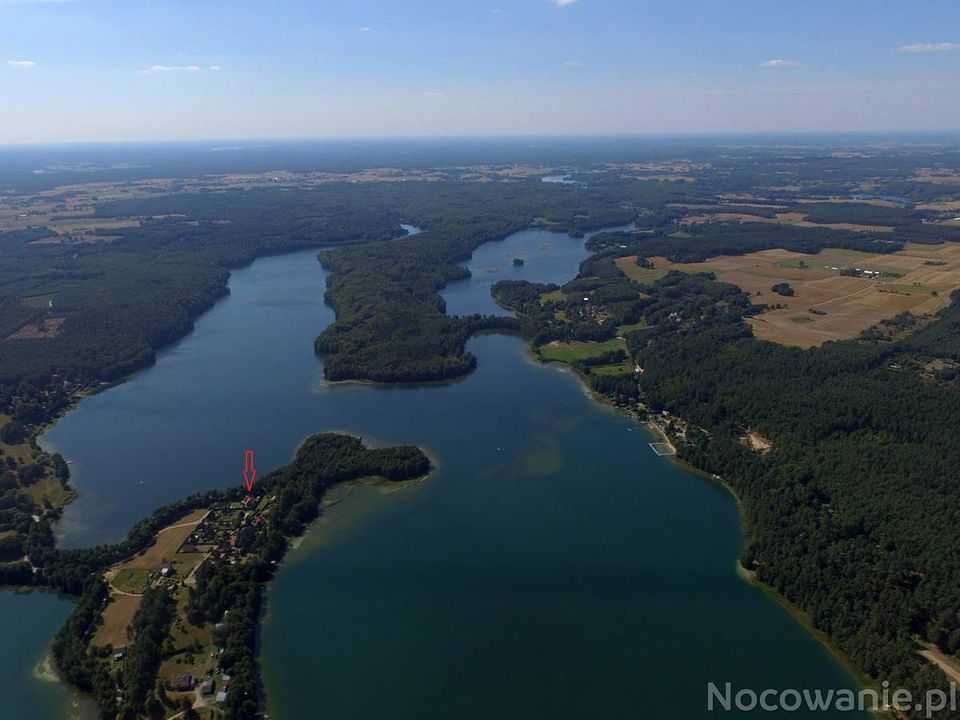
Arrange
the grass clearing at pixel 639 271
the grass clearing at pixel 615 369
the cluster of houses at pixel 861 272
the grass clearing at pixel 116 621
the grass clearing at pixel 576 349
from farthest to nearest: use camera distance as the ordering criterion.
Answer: the grass clearing at pixel 639 271 < the cluster of houses at pixel 861 272 < the grass clearing at pixel 576 349 < the grass clearing at pixel 615 369 < the grass clearing at pixel 116 621

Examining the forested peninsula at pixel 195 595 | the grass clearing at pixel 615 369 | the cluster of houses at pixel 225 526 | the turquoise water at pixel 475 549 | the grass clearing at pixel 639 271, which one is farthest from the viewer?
the grass clearing at pixel 639 271

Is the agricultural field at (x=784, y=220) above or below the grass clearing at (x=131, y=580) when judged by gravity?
above

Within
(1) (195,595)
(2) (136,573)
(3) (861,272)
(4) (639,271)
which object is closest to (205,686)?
(1) (195,595)

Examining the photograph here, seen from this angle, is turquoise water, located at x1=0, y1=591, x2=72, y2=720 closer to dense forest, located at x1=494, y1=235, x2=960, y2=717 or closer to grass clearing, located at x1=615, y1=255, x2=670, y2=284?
dense forest, located at x1=494, y1=235, x2=960, y2=717

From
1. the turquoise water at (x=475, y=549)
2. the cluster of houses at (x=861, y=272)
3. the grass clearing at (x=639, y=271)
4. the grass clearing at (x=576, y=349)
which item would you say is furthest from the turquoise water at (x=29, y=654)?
the cluster of houses at (x=861, y=272)

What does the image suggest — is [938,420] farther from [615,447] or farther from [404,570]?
[404,570]

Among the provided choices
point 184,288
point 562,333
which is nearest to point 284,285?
point 184,288

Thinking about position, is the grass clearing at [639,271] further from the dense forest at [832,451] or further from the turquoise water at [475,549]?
the turquoise water at [475,549]
